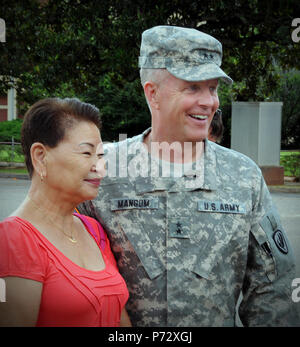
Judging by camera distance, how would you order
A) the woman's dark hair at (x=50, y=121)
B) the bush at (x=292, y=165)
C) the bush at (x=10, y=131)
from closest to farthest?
Answer: the woman's dark hair at (x=50, y=121), the bush at (x=292, y=165), the bush at (x=10, y=131)

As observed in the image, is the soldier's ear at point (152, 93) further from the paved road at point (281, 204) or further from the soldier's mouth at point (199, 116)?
the paved road at point (281, 204)

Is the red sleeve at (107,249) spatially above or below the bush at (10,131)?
above

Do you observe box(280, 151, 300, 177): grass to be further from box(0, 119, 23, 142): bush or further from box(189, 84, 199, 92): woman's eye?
box(189, 84, 199, 92): woman's eye

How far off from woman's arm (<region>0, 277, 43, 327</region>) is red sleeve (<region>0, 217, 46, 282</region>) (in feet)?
0.08

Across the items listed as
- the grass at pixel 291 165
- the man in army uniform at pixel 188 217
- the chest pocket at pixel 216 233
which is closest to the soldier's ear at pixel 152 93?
the man in army uniform at pixel 188 217

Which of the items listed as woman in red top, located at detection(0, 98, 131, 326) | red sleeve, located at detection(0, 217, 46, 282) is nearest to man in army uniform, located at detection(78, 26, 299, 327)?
woman in red top, located at detection(0, 98, 131, 326)

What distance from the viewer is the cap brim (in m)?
2.46

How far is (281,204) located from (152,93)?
36.4ft

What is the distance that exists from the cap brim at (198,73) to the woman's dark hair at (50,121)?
0.42 metres

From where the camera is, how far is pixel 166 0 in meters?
13.4

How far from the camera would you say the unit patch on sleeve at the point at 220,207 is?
258cm

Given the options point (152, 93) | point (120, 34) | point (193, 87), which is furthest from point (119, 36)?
point (193, 87)

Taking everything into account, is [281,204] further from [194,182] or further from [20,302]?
[20,302]

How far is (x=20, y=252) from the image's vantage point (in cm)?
211
